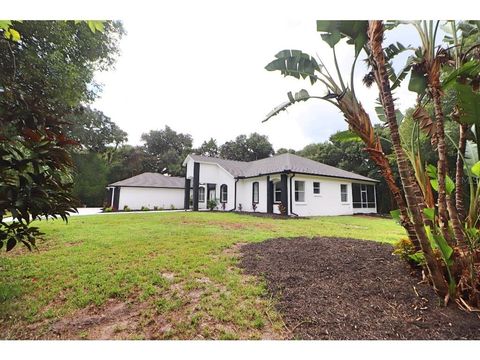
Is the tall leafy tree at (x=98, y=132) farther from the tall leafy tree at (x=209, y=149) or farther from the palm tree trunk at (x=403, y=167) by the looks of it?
the palm tree trunk at (x=403, y=167)

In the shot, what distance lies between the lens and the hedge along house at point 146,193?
2044 centimetres

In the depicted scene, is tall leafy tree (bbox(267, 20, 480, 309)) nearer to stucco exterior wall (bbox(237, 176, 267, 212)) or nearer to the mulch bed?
the mulch bed

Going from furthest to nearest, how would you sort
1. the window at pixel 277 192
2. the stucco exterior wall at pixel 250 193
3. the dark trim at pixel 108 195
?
the dark trim at pixel 108 195, the stucco exterior wall at pixel 250 193, the window at pixel 277 192

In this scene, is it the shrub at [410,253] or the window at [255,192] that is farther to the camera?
the window at [255,192]

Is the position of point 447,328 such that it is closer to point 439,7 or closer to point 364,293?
point 364,293

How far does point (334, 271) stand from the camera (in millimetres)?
3268

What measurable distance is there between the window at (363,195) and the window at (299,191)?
17.8 feet

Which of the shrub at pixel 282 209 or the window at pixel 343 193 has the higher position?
the window at pixel 343 193

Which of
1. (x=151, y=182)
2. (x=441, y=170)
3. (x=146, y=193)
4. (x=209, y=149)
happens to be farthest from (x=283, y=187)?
(x=209, y=149)

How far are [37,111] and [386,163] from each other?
13.4 ft

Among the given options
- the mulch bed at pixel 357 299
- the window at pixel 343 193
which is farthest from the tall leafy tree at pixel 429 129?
the window at pixel 343 193

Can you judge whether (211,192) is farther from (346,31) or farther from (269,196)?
(346,31)

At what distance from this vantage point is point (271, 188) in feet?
46.4
